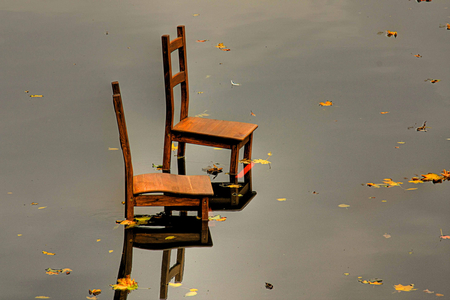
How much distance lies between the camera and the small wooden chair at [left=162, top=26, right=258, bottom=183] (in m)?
4.99

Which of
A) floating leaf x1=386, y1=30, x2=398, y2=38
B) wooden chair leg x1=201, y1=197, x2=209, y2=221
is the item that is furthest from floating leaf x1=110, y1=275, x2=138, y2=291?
floating leaf x1=386, y1=30, x2=398, y2=38

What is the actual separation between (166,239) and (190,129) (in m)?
1.36

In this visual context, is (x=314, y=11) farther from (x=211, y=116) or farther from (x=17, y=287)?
(x=17, y=287)

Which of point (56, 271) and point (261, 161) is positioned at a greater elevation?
point (261, 161)

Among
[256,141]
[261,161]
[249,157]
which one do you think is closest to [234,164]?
[249,157]

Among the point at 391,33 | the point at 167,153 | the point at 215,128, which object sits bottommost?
the point at 167,153

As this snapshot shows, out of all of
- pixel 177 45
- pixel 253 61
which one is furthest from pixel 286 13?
pixel 177 45

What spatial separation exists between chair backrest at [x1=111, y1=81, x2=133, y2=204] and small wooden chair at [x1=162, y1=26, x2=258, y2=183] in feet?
3.78

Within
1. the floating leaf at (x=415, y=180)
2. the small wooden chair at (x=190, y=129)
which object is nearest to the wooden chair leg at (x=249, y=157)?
the small wooden chair at (x=190, y=129)

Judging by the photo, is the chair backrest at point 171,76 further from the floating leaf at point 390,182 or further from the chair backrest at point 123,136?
the floating leaf at point 390,182

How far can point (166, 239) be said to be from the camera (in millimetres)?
4098

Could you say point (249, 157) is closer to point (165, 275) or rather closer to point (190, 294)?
point (165, 275)

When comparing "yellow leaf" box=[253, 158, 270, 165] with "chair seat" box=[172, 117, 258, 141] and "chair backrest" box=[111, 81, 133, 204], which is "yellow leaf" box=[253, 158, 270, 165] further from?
"chair backrest" box=[111, 81, 133, 204]

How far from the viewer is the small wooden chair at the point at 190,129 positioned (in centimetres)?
499
